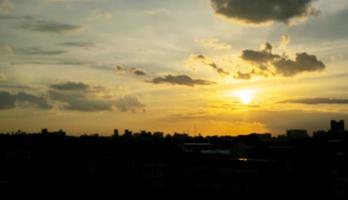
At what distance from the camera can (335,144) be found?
126m

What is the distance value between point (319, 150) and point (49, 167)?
64.5 meters

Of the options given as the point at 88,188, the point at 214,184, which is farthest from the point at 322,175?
the point at 88,188

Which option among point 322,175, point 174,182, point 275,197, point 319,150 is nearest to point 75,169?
point 174,182

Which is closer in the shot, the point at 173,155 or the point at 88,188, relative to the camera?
the point at 88,188

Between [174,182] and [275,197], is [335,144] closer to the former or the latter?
[275,197]

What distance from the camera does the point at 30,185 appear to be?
81.4 metres

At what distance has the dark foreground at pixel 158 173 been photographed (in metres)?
87.8

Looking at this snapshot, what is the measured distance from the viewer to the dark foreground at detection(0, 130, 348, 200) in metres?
87.8

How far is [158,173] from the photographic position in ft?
328

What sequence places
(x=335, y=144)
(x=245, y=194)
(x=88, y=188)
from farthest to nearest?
(x=335, y=144), (x=245, y=194), (x=88, y=188)

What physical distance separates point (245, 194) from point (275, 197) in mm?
6314

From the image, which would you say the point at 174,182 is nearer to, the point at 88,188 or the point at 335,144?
the point at 88,188

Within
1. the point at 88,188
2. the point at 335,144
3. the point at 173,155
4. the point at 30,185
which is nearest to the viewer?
the point at 30,185

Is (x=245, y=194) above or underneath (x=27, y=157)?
underneath
